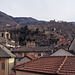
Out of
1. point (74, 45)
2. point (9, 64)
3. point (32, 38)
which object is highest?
point (74, 45)

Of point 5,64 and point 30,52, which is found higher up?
point 5,64

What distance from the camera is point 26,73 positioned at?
10.4 metres

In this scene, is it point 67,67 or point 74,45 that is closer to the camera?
point 67,67

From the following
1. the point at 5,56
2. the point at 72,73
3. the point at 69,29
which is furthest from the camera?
the point at 69,29

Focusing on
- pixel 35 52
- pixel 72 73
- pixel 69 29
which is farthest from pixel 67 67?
pixel 69 29

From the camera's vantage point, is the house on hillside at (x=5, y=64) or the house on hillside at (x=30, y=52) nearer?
the house on hillside at (x=5, y=64)

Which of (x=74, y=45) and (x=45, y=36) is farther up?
(x=74, y=45)

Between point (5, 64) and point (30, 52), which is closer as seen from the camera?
point (5, 64)

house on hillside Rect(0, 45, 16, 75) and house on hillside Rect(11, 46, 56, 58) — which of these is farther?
house on hillside Rect(11, 46, 56, 58)

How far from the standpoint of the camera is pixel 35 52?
35.8m

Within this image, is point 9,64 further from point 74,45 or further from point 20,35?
point 20,35

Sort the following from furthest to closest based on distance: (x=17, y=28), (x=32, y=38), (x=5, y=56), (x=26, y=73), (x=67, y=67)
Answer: (x=17, y=28)
(x=32, y=38)
(x=5, y=56)
(x=26, y=73)
(x=67, y=67)

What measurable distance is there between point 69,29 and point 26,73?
507 feet

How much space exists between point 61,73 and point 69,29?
155873 millimetres
